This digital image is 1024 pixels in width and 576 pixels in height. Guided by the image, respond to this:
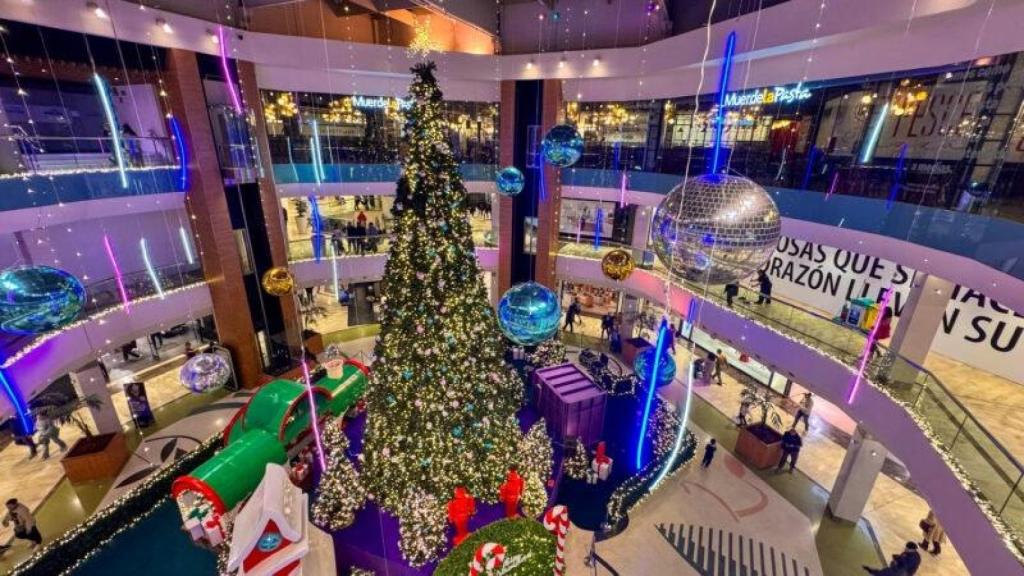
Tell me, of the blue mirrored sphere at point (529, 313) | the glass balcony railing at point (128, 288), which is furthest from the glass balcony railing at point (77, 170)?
the blue mirrored sphere at point (529, 313)

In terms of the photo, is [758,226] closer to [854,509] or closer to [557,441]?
[557,441]

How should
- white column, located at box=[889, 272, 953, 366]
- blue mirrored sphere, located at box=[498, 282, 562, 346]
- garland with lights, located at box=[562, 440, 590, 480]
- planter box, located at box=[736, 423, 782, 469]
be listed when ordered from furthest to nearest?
planter box, located at box=[736, 423, 782, 469] < garland with lights, located at box=[562, 440, 590, 480] < white column, located at box=[889, 272, 953, 366] < blue mirrored sphere, located at box=[498, 282, 562, 346]

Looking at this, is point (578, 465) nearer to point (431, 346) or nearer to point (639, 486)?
point (639, 486)

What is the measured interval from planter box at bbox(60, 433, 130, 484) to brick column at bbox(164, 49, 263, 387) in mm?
3479

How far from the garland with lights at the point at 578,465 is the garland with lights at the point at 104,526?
8.06 meters

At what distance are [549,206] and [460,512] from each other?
415 inches

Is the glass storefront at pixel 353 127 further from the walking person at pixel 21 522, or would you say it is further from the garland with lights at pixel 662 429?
the walking person at pixel 21 522

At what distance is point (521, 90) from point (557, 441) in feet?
36.0

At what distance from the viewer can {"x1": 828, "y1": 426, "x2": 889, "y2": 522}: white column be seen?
869cm

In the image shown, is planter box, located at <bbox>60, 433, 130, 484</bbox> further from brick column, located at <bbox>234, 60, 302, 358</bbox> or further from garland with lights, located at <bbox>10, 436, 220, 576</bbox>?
brick column, located at <bbox>234, 60, 302, 358</bbox>

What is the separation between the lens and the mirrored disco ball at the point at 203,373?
26.1 ft

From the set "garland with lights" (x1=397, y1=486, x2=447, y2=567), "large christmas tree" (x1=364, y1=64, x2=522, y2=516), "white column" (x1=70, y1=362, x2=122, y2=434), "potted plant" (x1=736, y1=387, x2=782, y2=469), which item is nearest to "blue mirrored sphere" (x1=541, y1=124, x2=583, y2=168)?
"large christmas tree" (x1=364, y1=64, x2=522, y2=516)

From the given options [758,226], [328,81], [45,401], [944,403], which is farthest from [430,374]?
[328,81]

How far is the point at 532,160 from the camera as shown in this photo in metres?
14.5
